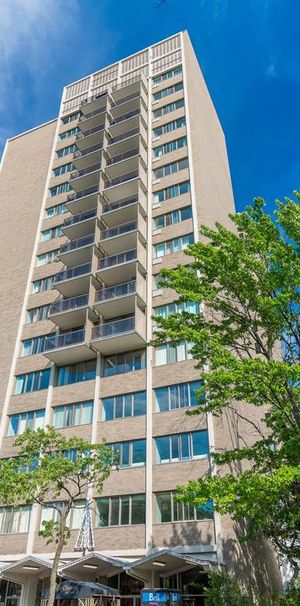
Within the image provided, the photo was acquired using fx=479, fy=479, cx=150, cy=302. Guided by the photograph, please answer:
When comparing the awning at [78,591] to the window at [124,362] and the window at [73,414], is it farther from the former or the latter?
the window at [124,362]

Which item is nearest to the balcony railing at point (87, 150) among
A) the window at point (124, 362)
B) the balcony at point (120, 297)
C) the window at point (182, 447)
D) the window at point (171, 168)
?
the window at point (171, 168)

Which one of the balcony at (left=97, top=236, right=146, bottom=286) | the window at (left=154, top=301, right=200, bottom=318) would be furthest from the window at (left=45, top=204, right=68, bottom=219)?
the window at (left=154, top=301, right=200, bottom=318)

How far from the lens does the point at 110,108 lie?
44125 mm

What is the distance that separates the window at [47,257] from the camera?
126 feet

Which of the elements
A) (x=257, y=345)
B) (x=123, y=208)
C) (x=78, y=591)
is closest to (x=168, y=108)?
(x=123, y=208)

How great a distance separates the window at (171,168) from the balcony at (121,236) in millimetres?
5020

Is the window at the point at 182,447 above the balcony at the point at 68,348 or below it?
below

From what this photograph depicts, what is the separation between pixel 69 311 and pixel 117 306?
11.0 ft

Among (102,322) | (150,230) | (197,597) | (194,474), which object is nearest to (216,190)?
(150,230)

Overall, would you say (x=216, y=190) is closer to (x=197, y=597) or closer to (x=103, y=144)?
(x=103, y=144)

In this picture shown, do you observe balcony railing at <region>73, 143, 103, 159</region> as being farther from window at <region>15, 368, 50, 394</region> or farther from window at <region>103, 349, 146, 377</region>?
window at <region>103, 349, 146, 377</region>

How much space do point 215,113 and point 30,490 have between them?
45417 millimetres

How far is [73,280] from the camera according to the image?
33.8m

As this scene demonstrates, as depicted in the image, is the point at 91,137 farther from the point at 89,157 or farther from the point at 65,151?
the point at 65,151
